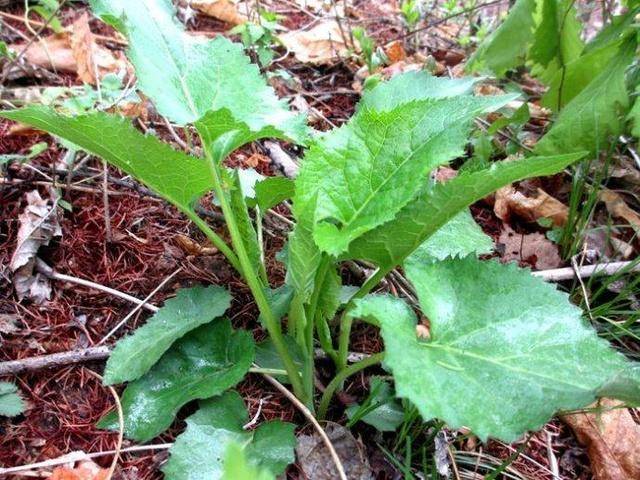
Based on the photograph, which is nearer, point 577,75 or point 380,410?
point 380,410

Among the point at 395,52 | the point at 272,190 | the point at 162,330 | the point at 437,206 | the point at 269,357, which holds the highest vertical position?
the point at 437,206

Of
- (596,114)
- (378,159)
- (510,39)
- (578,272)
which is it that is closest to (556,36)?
(510,39)

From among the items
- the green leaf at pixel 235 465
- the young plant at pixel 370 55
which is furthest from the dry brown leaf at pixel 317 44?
the green leaf at pixel 235 465

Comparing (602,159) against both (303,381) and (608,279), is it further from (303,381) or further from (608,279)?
(303,381)

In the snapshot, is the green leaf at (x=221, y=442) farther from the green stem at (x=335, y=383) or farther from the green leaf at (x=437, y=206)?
the green leaf at (x=437, y=206)

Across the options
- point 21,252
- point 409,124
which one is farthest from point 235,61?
point 21,252

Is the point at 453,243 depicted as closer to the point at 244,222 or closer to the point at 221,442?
the point at 244,222
